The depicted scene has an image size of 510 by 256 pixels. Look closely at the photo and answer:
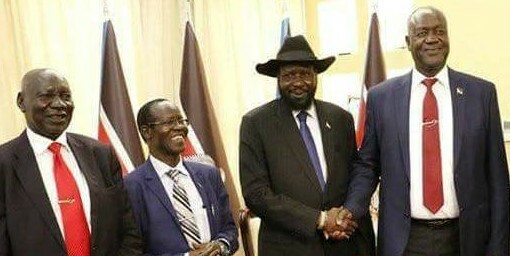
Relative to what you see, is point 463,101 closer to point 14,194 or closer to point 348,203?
point 348,203

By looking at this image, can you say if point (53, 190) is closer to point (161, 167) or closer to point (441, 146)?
point (161, 167)

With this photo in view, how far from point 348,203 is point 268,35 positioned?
2467 millimetres

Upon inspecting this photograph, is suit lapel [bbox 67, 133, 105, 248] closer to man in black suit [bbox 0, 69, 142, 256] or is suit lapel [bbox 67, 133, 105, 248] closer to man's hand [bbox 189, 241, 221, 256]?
man in black suit [bbox 0, 69, 142, 256]

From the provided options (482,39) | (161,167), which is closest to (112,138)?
(161,167)

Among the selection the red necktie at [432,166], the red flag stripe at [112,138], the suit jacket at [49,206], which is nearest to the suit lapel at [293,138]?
the red necktie at [432,166]

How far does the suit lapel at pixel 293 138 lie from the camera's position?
249cm

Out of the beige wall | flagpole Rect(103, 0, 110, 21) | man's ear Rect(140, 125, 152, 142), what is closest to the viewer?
man's ear Rect(140, 125, 152, 142)

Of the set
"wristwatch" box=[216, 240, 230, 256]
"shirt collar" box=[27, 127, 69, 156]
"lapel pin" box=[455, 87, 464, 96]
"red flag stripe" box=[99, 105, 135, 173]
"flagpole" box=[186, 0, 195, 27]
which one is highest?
"flagpole" box=[186, 0, 195, 27]

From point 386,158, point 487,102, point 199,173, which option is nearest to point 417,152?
point 386,158

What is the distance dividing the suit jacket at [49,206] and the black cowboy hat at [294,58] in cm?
79

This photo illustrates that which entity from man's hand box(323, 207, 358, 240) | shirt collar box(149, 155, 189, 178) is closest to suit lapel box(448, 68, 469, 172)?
man's hand box(323, 207, 358, 240)

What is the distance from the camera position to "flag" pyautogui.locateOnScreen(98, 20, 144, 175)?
144 inches

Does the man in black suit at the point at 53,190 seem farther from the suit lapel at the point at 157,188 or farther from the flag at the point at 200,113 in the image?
the flag at the point at 200,113

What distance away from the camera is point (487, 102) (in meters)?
2.31
